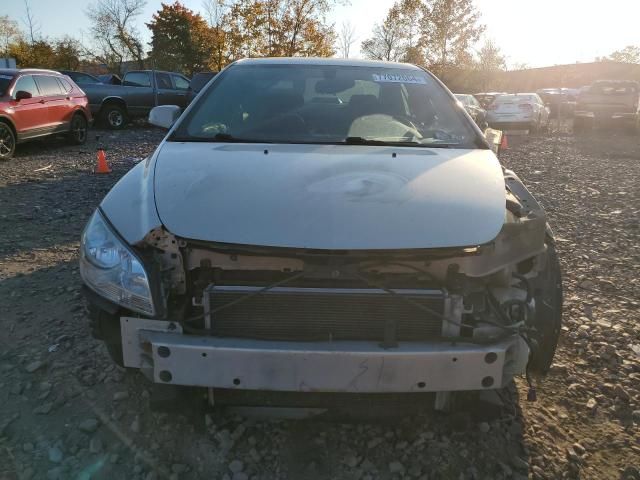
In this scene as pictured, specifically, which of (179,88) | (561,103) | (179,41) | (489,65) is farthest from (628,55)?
(179,88)

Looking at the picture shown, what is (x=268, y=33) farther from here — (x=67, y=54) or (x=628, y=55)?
(x=628, y=55)

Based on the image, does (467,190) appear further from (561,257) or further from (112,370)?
(561,257)

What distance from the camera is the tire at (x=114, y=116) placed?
15000 mm

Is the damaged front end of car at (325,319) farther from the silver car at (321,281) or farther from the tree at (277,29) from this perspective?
the tree at (277,29)

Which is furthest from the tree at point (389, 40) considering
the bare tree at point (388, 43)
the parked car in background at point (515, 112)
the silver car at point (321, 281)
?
the silver car at point (321, 281)

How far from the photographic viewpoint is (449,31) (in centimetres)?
3338

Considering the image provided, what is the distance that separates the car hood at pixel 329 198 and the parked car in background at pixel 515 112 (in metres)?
16.2

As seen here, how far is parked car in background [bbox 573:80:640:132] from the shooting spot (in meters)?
16.7

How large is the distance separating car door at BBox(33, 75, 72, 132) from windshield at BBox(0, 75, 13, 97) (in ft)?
2.08

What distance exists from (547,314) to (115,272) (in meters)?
1.84

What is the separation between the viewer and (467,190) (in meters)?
2.29

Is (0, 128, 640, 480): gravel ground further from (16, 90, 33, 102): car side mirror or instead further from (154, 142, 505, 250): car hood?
(16, 90, 33, 102): car side mirror

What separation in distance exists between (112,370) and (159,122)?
1.67 m

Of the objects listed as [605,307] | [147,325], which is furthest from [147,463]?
[605,307]
